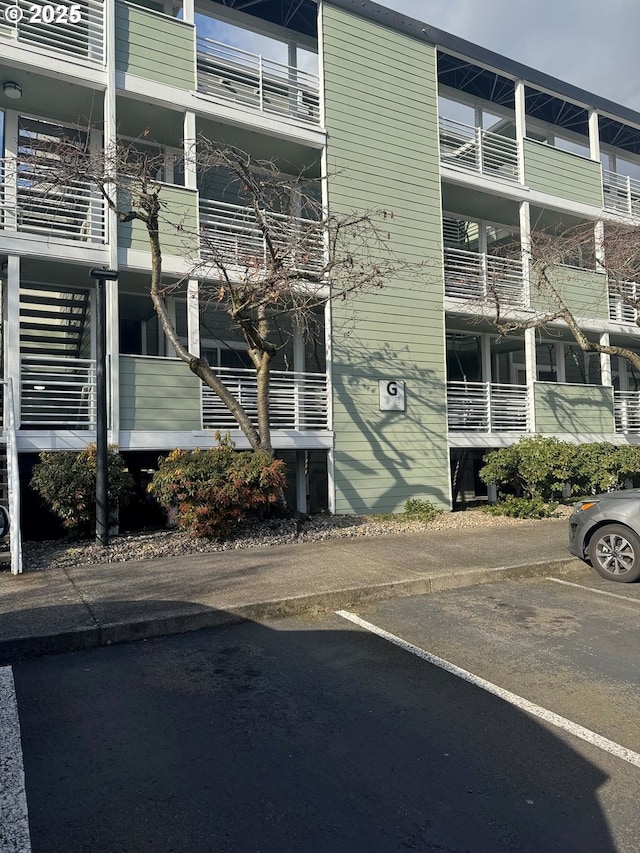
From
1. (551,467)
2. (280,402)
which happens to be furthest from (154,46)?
(551,467)

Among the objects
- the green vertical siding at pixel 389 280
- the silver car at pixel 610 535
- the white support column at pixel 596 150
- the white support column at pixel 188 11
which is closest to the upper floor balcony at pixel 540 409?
the green vertical siding at pixel 389 280

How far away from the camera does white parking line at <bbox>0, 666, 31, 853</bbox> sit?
2.67 metres

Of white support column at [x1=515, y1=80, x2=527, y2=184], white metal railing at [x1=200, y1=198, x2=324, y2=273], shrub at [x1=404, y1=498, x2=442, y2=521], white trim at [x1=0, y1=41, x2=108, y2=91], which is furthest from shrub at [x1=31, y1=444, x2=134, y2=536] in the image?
white support column at [x1=515, y1=80, x2=527, y2=184]

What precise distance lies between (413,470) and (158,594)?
7.84 meters

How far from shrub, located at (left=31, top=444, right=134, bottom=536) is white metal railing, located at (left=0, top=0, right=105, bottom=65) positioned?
670 cm

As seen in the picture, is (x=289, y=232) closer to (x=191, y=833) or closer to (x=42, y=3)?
(x=42, y=3)

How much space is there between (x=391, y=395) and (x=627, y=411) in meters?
8.31

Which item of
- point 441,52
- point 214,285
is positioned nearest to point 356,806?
point 214,285

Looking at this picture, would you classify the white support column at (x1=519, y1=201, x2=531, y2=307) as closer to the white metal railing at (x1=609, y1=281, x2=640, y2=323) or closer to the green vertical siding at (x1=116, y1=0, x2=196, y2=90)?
the white metal railing at (x1=609, y1=281, x2=640, y2=323)

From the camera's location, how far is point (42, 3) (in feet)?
35.2

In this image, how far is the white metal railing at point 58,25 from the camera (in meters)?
10.3

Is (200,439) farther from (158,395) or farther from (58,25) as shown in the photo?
(58,25)

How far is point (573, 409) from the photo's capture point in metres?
15.8

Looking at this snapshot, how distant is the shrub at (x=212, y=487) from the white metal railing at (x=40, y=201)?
4.30 meters
